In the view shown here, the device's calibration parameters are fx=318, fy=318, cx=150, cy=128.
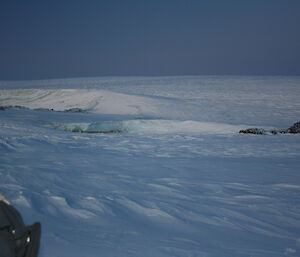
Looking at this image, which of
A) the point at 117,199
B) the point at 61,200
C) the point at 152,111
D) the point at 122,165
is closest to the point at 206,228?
the point at 117,199

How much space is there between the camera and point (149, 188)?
4.43m

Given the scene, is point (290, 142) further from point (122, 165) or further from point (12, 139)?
point (12, 139)

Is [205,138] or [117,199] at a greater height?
[117,199]

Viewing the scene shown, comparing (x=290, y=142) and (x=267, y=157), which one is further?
(x=290, y=142)

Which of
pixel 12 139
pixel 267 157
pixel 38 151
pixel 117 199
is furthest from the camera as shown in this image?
pixel 12 139

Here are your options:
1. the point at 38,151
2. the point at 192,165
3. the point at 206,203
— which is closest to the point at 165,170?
the point at 192,165

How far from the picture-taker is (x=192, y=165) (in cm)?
623

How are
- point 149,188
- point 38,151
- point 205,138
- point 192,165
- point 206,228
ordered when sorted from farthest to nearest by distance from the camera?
1. point 205,138
2. point 38,151
3. point 192,165
4. point 149,188
5. point 206,228

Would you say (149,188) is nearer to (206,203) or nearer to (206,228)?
(206,203)

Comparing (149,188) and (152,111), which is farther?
(152,111)

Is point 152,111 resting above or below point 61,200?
below

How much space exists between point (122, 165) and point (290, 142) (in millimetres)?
5877

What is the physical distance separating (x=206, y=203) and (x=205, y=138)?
656 centimetres

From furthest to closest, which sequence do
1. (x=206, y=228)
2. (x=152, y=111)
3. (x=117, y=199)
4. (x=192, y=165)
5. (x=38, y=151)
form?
1. (x=152, y=111)
2. (x=38, y=151)
3. (x=192, y=165)
4. (x=117, y=199)
5. (x=206, y=228)
